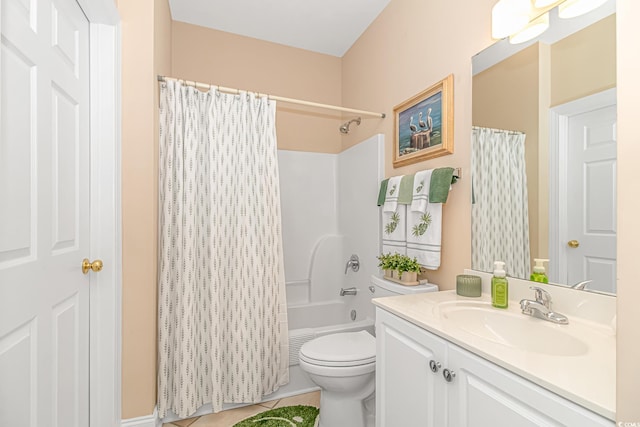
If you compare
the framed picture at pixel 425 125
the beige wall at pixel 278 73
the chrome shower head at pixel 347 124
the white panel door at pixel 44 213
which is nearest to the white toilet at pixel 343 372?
the framed picture at pixel 425 125

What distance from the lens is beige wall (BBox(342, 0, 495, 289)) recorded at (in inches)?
59.3

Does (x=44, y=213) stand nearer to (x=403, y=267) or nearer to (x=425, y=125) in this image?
(x=403, y=267)

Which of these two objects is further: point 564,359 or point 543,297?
point 543,297

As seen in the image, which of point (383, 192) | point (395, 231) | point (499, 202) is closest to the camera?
point (499, 202)

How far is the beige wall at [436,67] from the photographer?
59.3 inches

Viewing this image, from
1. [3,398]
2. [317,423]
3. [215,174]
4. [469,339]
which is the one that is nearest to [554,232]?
[469,339]

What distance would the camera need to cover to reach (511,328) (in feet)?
3.53

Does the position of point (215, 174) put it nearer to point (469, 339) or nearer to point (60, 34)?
point (60, 34)

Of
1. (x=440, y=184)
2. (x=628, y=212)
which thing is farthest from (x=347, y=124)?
(x=628, y=212)

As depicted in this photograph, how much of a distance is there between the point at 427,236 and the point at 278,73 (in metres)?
2.04

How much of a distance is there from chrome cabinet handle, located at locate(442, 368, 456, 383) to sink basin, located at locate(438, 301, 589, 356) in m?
0.14

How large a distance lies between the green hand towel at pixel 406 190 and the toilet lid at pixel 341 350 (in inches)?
32.2

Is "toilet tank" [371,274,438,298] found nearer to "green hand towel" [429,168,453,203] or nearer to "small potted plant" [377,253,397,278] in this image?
"small potted plant" [377,253,397,278]

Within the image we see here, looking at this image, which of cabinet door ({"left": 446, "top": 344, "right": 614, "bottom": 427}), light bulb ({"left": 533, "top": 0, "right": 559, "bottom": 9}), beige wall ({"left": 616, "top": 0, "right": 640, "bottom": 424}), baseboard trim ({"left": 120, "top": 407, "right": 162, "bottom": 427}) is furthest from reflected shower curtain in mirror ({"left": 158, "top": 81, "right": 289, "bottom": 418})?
beige wall ({"left": 616, "top": 0, "right": 640, "bottom": 424})
